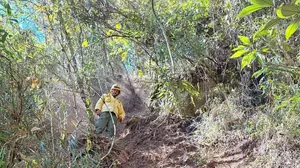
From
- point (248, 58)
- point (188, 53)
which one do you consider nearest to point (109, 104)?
point (188, 53)

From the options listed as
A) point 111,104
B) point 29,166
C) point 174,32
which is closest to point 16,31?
point 111,104

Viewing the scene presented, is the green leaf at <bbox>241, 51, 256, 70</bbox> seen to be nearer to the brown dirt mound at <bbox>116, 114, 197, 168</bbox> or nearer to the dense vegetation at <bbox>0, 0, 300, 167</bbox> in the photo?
the dense vegetation at <bbox>0, 0, 300, 167</bbox>

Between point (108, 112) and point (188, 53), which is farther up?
point (188, 53)

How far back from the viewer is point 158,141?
4781 millimetres

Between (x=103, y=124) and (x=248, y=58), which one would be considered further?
(x=103, y=124)

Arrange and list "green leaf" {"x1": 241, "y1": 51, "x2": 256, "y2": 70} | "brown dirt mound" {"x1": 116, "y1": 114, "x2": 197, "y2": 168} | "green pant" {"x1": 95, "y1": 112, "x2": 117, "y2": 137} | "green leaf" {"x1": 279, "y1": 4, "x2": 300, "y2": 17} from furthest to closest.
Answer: "green pant" {"x1": 95, "y1": 112, "x2": 117, "y2": 137}, "brown dirt mound" {"x1": 116, "y1": 114, "x2": 197, "y2": 168}, "green leaf" {"x1": 241, "y1": 51, "x2": 256, "y2": 70}, "green leaf" {"x1": 279, "y1": 4, "x2": 300, "y2": 17}

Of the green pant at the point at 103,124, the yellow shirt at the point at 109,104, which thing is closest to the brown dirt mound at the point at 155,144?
the green pant at the point at 103,124

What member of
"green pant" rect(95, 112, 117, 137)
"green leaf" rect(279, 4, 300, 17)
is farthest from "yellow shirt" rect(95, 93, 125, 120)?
"green leaf" rect(279, 4, 300, 17)

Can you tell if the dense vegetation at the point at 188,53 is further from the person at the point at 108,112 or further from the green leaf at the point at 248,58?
the green leaf at the point at 248,58

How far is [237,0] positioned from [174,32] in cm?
94

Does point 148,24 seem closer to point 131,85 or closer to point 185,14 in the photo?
point 185,14

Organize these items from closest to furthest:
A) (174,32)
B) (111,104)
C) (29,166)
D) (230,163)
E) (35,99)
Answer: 1. (29,166)
2. (35,99)
3. (230,163)
4. (174,32)
5. (111,104)

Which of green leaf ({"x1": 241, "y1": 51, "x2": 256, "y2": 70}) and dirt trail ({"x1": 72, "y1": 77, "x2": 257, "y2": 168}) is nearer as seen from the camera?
green leaf ({"x1": 241, "y1": 51, "x2": 256, "y2": 70})

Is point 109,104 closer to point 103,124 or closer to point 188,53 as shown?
point 103,124
